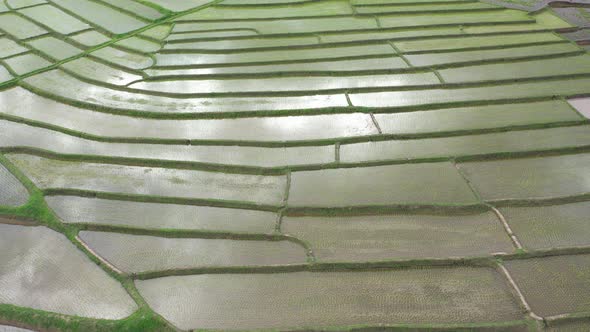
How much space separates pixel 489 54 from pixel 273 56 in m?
5.01

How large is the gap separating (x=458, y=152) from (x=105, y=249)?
221 inches

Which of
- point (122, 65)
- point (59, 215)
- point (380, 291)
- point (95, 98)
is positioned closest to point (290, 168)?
point (380, 291)

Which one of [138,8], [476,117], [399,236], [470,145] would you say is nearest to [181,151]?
[399,236]

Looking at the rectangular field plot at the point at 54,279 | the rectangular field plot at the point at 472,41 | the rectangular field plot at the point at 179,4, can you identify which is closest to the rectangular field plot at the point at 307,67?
the rectangular field plot at the point at 472,41

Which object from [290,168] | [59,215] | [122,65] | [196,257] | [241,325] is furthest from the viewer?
[122,65]

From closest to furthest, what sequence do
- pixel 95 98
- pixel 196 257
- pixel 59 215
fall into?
1. pixel 196 257
2. pixel 59 215
3. pixel 95 98

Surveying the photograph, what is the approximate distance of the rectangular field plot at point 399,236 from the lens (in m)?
5.81

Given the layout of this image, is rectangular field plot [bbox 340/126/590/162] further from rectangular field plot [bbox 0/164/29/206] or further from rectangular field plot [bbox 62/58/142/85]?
rectangular field plot [bbox 62/58/142/85]

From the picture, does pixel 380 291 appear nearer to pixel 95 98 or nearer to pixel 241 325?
pixel 241 325

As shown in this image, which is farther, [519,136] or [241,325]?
[519,136]

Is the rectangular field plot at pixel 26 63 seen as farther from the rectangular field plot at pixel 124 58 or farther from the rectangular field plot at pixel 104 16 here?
the rectangular field plot at pixel 104 16

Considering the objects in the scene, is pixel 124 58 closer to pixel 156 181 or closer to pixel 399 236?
pixel 156 181

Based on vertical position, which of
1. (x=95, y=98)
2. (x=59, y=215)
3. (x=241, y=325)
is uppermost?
(x=95, y=98)

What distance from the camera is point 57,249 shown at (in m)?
6.09
